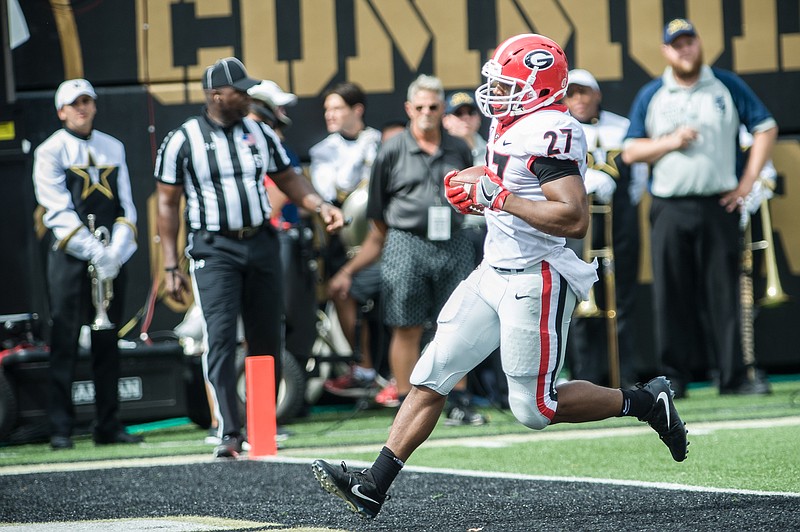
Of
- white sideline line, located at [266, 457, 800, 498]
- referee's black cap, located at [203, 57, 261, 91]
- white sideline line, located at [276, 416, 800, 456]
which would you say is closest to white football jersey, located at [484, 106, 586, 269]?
white sideline line, located at [266, 457, 800, 498]

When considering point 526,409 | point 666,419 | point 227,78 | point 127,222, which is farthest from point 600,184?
point 526,409

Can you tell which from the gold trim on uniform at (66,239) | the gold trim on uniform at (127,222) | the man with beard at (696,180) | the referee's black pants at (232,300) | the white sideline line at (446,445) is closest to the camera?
the white sideline line at (446,445)

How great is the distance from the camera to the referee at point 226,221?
724 centimetres

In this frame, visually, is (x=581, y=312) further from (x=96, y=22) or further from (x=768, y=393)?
(x=96, y=22)

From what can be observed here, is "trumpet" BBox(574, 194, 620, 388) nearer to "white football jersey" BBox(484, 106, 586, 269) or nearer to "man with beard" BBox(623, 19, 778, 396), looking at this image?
"man with beard" BBox(623, 19, 778, 396)

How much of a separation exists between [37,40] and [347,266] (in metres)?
2.93

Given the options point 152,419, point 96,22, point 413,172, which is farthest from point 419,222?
point 96,22

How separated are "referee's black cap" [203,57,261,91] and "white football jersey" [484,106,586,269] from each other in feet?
9.06

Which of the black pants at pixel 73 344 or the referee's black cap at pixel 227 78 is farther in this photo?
the black pants at pixel 73 344

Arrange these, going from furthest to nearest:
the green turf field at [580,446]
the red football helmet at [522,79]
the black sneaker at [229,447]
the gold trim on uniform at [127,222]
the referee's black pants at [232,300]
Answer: the gold trim on uniform at [127,222], the referee's black pants at [232,300], the black sneaker at [229,447], the green turf field at [580,446], the red football helmet at [522,79]

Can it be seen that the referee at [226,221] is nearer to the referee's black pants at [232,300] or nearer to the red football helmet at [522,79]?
the referee's black pants at [232,300]

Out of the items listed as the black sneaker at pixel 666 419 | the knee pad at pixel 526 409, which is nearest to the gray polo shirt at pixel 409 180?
the black sneaker at pixel 666 419

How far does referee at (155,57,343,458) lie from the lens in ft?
23.7

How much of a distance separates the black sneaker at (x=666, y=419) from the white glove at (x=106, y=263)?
4094 millimetres
